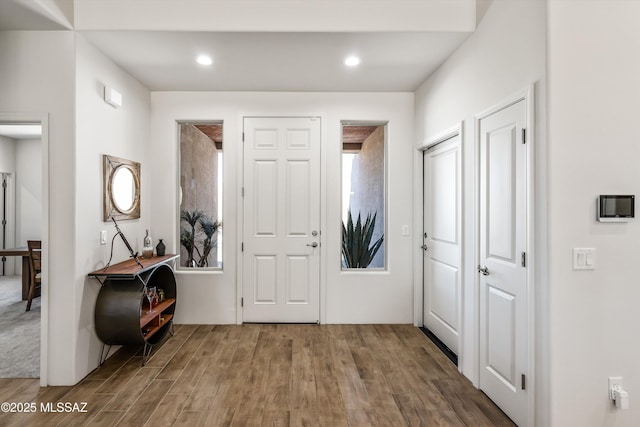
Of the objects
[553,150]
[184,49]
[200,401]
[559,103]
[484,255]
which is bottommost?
[200,401]

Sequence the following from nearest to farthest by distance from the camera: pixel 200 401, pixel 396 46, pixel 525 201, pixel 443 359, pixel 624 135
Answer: pixel 624 135 → pixel 525 201 → pixel 200 401 → pixel 396 46 → pixel 443 359

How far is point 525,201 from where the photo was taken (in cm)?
198

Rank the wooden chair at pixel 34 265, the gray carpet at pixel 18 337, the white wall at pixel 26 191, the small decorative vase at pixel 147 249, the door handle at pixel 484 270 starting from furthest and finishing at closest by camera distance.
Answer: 1. the white wall at pixel 26 191
2. the wooden chair at pixel 34 265
3. the small decorative vase at pixel 147 249
4. the gray carpet at pixel 18 337
5. the door handle at pixel 484 270

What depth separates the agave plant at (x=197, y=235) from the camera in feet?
12.8

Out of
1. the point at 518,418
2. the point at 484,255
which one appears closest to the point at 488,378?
the point at 518,418

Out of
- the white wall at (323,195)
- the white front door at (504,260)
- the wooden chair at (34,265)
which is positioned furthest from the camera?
the wooden chair at (34,265)

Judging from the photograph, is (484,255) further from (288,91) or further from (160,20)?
(160,20)

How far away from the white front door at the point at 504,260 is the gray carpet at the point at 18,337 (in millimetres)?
3400

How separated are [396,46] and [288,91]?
1.41m

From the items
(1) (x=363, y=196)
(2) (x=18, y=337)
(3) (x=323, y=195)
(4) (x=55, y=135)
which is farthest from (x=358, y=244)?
(2) (x=18, y=337)

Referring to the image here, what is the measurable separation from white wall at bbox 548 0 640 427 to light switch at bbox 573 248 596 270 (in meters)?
0.03

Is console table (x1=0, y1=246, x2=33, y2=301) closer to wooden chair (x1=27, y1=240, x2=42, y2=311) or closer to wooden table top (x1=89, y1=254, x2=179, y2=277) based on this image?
wooden chair (x1=27, y1=240, x2=42, y2=311)

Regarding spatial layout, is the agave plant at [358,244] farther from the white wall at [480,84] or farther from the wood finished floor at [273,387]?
the white wall at [480,84]

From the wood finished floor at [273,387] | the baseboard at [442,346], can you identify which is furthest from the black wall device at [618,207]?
the baseboard at [442,346]
